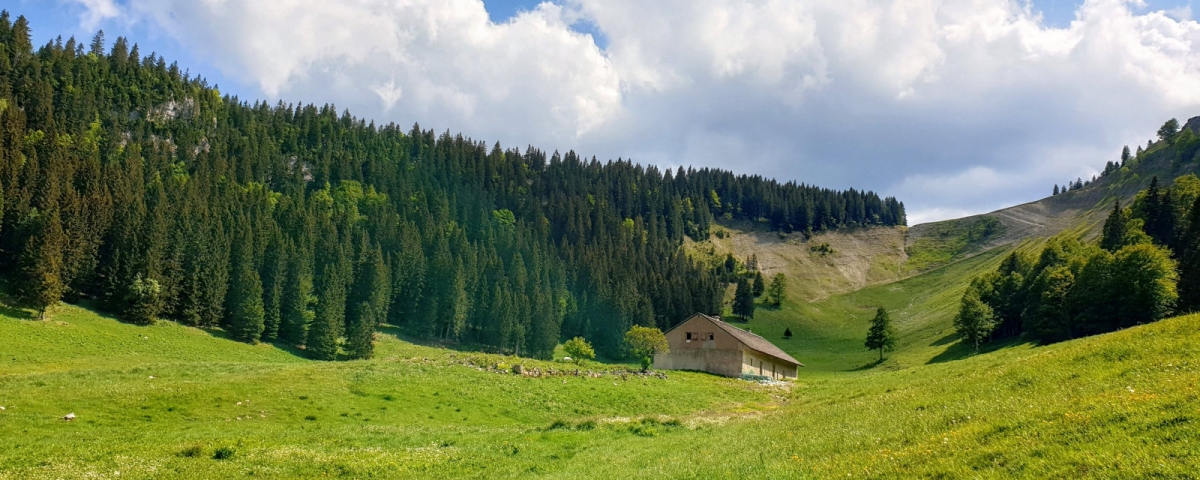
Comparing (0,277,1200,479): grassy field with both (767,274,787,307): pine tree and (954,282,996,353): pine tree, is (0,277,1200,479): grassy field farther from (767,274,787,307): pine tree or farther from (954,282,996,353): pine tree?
(767,274,787,307): pine tree

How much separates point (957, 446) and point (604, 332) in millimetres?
111042

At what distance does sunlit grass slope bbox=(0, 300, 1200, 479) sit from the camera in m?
12.0

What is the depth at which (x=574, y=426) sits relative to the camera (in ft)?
89.2

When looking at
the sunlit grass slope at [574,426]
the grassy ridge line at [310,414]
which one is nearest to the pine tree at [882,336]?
the grassy ridge line at [310,414]

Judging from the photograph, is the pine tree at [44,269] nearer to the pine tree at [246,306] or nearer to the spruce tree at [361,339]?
the pine tree at [246,306]

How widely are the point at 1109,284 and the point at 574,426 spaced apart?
60982 millimetres

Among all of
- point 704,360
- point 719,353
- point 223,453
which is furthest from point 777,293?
point 223,453

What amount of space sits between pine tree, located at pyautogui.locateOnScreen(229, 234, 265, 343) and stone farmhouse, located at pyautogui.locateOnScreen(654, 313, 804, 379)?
5123 centimetres

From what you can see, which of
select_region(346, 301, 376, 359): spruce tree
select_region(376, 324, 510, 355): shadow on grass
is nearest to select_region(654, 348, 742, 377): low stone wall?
select_region(376, 324, 510, 355): shadow on grass

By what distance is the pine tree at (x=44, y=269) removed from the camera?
63688 mm

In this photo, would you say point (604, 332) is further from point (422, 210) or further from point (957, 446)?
point (957, 446)

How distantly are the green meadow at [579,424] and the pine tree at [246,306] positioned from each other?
102 ft

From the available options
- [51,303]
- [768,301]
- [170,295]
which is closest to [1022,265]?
[768,301]

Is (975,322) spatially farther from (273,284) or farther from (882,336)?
(273,284)
